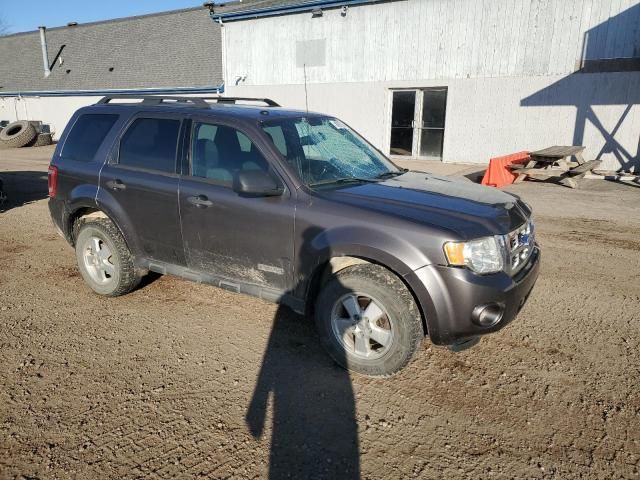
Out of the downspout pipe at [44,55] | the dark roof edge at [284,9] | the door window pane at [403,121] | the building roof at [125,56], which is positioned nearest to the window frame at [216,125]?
the door window pane at [403,121]

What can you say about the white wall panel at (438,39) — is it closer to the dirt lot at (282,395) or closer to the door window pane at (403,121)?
the door window pane at (403,121)

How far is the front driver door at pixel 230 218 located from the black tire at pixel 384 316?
1.33 ft

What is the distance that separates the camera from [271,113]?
4.13 metres

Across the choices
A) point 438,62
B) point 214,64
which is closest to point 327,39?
point 438,62

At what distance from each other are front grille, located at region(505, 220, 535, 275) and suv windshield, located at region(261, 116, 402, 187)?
122cm

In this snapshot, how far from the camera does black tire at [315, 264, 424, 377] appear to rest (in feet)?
10.2

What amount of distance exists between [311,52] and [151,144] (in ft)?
48.6

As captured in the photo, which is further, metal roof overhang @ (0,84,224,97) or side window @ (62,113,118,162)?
metal roof overhang @ (0,84,224,97)

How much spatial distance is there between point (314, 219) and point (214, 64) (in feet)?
71.6

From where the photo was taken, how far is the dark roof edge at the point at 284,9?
16312 mm

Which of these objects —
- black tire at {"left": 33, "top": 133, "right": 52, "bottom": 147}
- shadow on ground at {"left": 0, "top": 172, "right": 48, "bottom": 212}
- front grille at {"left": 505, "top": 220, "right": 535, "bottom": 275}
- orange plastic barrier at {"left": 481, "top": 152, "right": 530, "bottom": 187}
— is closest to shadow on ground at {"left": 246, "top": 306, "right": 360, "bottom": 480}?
front grille at {"left": 505, "top": 220, "right": 535, "bottom": 275}

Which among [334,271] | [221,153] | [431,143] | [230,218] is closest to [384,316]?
[334,271]

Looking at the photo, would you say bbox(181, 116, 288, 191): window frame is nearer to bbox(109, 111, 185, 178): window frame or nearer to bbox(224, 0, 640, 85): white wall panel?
bbox(109, 111, 185, 178): window frame

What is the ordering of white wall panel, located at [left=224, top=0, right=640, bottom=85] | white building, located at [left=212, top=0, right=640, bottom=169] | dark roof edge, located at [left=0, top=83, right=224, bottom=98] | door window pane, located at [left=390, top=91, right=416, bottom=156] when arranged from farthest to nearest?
dark roof edge, located at [left=0, top=83, right=224, bottom=98]
door window pane, located at [left=390, top=91, right=416, bottom=156]
white building, located at [left=212, top=0, right=640, bottom=169]
white wall panel, located at [left=224, top=0, right=640, bottom=85]
